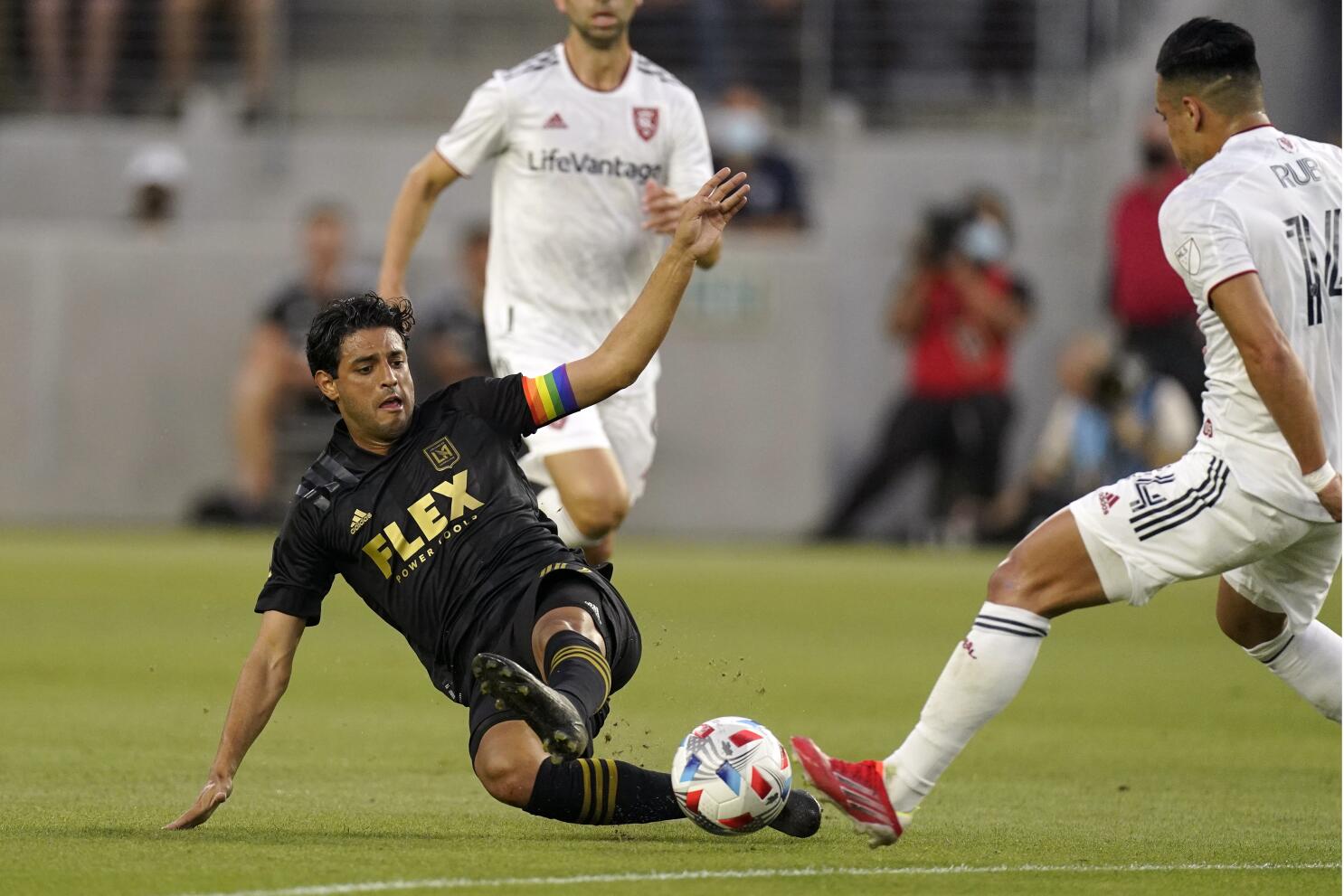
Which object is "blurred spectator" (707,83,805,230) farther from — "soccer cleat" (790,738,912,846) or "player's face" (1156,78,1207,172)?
"soccer cleat" (790,738,912,846)

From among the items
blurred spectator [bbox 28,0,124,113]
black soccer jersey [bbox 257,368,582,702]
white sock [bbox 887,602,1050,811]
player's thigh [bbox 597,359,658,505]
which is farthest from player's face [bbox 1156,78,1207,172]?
blurred spectator [bbox 28,0,124,113]

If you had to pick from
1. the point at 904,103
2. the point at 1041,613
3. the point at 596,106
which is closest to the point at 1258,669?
the point at 596,106

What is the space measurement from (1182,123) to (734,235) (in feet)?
46.6

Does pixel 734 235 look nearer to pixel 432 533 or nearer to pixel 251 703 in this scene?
pixel 432 533

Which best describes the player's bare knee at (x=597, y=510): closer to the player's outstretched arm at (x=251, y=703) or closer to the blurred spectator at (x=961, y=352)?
the player's outstretched arm at (x=251, y=703)

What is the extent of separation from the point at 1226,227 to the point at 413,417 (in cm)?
Answer: 246

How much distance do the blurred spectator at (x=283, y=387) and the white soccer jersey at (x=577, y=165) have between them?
377 inches

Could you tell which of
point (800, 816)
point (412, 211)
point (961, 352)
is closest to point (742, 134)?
point (961, 352)

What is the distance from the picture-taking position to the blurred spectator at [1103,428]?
17.4 meters

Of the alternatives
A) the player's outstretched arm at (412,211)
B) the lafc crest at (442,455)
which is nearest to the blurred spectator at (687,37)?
the player's outstretched arm at (412,211)

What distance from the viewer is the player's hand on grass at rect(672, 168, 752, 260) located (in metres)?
6.19

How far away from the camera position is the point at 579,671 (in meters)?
5.90

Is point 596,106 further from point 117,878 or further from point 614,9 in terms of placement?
point 117,878

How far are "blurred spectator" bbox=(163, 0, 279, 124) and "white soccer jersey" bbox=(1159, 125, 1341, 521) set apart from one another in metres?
16.5
